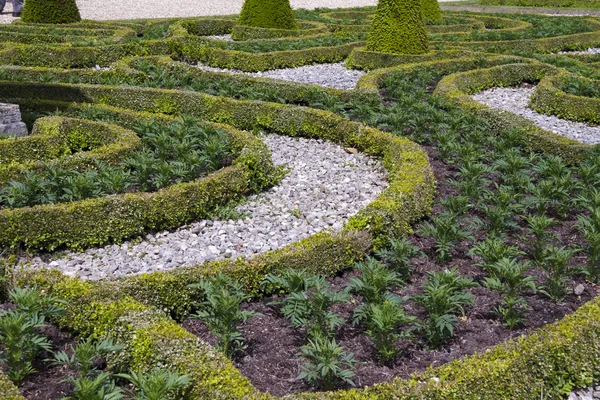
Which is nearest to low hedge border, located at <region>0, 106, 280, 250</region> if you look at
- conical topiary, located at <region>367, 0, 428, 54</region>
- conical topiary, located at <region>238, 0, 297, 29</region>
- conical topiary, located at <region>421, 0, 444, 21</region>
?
conical topiary, located at <region>367, 0, 428, 54</region>

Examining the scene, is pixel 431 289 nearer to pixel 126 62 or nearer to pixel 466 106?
pixel 466 106

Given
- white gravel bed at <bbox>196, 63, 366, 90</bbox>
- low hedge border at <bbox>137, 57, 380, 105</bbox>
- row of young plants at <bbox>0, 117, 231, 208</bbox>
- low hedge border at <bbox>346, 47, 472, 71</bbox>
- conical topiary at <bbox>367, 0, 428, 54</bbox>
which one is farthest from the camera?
conical topiary at <bbox>367, 0, 428, 54</bbox>

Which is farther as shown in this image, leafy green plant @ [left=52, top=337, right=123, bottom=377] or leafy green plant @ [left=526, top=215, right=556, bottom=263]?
leafy green plant @ [left=526, top=215, right=556, bottom=263]

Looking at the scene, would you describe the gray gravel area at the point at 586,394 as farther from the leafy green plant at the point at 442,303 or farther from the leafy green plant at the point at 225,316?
the leafy green plant at the point at 225,316

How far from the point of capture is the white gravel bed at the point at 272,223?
729 centimetres

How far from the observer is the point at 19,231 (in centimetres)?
726

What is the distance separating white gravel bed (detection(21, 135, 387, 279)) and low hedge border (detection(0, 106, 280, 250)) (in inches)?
6.1

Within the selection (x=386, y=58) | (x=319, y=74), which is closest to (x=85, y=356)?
(x=319, y=74)

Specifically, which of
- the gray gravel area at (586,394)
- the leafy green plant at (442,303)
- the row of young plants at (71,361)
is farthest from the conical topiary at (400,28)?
the row of young plants at (71,361)

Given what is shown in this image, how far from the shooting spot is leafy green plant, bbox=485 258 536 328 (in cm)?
594

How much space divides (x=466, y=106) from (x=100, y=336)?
8988 mm

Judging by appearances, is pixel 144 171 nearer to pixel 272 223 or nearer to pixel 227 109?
pixel 272 223

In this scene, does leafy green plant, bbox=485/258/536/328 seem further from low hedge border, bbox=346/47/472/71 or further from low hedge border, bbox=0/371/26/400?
low hedge border, bbox=346/47/472/71

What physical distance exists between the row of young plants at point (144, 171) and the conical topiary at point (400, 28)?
8324 mm
